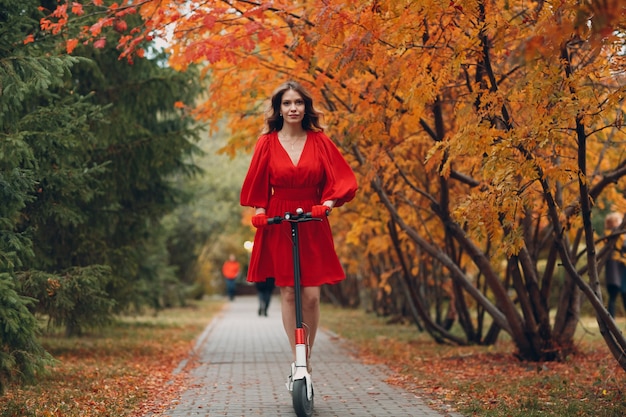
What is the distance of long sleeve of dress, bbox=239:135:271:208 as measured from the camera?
6.42m

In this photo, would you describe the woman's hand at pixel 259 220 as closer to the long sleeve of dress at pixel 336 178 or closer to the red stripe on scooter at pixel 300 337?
the long sleeve of dress at pixel 336 178

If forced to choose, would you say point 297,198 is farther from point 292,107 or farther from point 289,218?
point 292,107

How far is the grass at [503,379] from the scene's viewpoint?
21.4 feet

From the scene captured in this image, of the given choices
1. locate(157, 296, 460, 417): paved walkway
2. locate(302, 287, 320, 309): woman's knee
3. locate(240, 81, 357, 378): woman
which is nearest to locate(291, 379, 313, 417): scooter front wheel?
locate(157, 296, 460, 417): paved walkway

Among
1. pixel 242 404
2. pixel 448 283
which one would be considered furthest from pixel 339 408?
pixel 448 283

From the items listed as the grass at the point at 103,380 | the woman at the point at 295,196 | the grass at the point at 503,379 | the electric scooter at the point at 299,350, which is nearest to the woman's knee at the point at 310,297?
the woman at the point at 295,196

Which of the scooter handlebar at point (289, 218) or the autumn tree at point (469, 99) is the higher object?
the autumn tree at point (469, 99)

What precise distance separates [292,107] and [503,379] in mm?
3708

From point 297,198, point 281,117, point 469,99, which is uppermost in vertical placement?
point 469,99

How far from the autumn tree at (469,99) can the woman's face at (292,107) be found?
938mm

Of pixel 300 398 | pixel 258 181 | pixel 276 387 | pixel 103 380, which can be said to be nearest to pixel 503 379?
pixel 276 387

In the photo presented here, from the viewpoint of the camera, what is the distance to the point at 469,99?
679 cm

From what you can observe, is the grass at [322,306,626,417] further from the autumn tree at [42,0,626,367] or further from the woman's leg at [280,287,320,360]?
the woman's leg at [280,287,320,360]

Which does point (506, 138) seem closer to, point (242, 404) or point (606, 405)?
point (606, 405)
